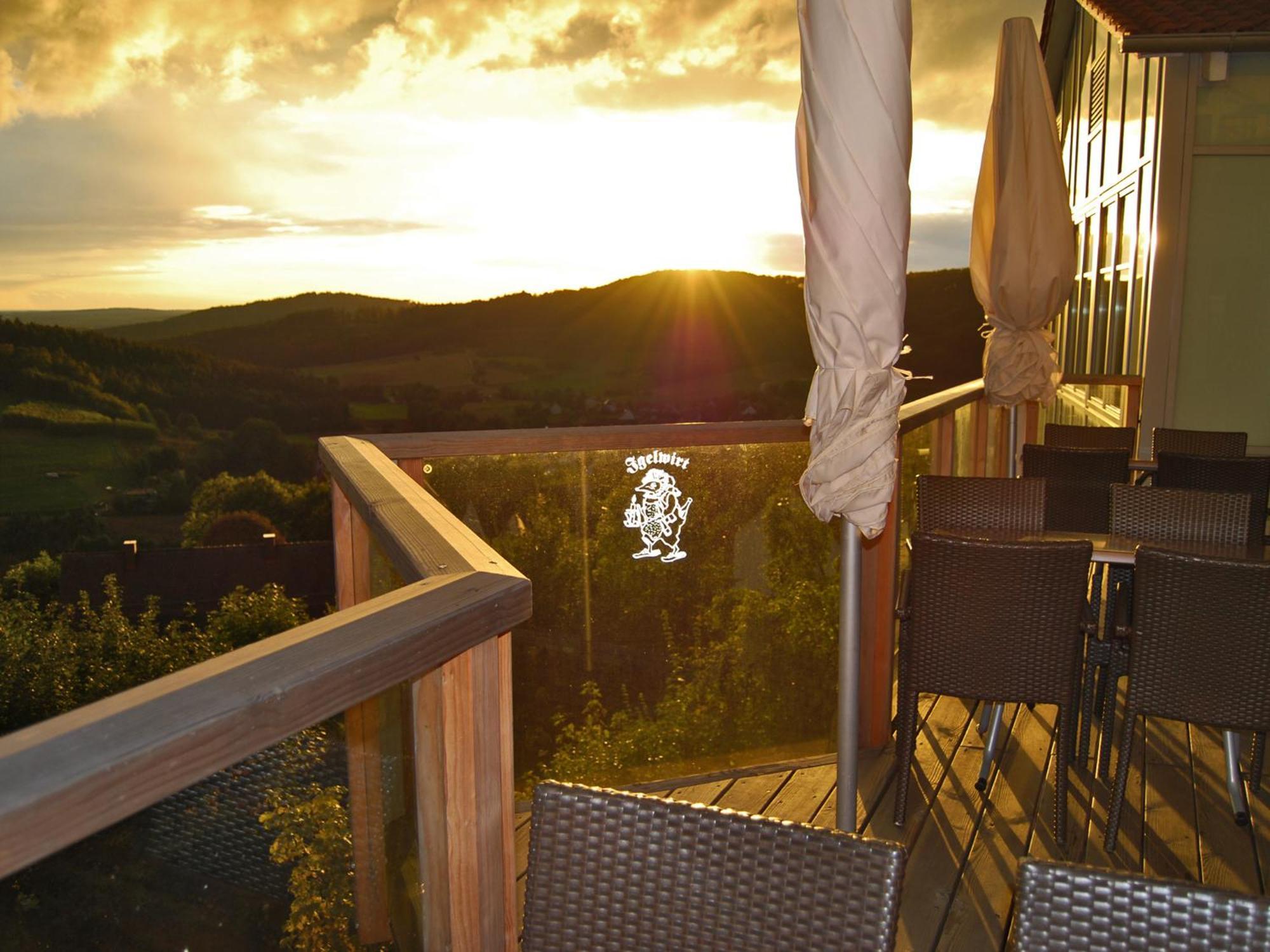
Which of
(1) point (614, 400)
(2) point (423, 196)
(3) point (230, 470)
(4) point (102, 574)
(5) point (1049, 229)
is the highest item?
(2) point (423, 196)

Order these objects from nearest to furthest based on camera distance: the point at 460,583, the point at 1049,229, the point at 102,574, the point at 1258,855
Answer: the point at 460,583 → the point at 1258,855 → the point at 1049,229 → the point at 102,574

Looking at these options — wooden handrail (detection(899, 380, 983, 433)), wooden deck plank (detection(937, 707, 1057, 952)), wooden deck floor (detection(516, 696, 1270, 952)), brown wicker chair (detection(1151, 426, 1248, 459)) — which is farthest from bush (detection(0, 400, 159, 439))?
wooden deck plank (detection(937, 707, 1057, 952))

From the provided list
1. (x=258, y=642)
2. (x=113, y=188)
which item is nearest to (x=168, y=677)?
(x=258, y=642)

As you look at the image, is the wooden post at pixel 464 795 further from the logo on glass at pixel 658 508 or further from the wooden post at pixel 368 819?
the logo on glass at pixel 658 508

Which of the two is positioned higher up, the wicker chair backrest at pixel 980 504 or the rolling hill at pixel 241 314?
the rolling hill at pixel 241 314

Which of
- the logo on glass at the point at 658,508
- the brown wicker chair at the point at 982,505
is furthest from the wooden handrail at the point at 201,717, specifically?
the brown wicker chair at the point at 982,505

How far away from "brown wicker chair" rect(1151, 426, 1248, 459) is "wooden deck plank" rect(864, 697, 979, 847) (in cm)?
217

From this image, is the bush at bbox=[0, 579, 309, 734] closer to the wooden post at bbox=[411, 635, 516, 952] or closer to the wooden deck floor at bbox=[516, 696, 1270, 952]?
the wooden deck floor at bbox=[516, 696, 1270, 952]

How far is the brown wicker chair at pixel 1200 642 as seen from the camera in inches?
108

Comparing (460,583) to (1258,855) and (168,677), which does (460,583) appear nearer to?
(168,677)

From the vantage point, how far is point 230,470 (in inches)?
1165

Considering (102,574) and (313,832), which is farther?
(102,574)

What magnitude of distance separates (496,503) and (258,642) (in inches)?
78.9

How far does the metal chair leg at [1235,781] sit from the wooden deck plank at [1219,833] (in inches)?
1.4
